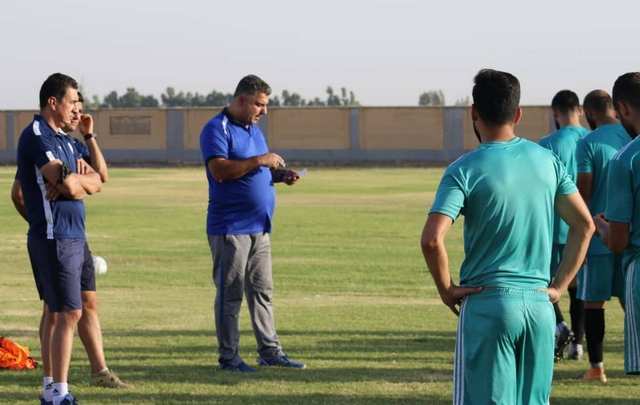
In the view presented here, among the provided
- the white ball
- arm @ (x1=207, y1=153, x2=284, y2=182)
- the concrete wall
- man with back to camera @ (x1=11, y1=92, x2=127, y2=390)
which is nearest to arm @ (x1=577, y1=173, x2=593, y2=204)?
arm @ (x1=207, y1=153, x2=284, y2=182)

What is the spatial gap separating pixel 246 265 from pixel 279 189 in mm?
33529

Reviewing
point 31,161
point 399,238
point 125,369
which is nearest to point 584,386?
point 125,369

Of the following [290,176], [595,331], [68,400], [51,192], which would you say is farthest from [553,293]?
[290,176]

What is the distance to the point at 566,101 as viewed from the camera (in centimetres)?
1070

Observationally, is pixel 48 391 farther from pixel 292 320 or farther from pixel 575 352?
pixel 292 320

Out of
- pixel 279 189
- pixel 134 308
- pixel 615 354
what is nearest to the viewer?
pixel 615 354

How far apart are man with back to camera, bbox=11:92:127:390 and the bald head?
361 centimetres

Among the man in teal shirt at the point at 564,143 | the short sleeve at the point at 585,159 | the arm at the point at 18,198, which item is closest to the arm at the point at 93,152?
the arm at the point at 18,198

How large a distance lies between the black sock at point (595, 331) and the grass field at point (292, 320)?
0.83ft

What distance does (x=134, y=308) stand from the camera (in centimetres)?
1430

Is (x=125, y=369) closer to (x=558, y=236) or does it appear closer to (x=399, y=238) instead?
(x=558, y=236)

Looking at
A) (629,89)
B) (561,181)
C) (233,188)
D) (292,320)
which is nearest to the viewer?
(561,181)

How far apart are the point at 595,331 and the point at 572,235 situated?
388 cm

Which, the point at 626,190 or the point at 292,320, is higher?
the point at 626,190
